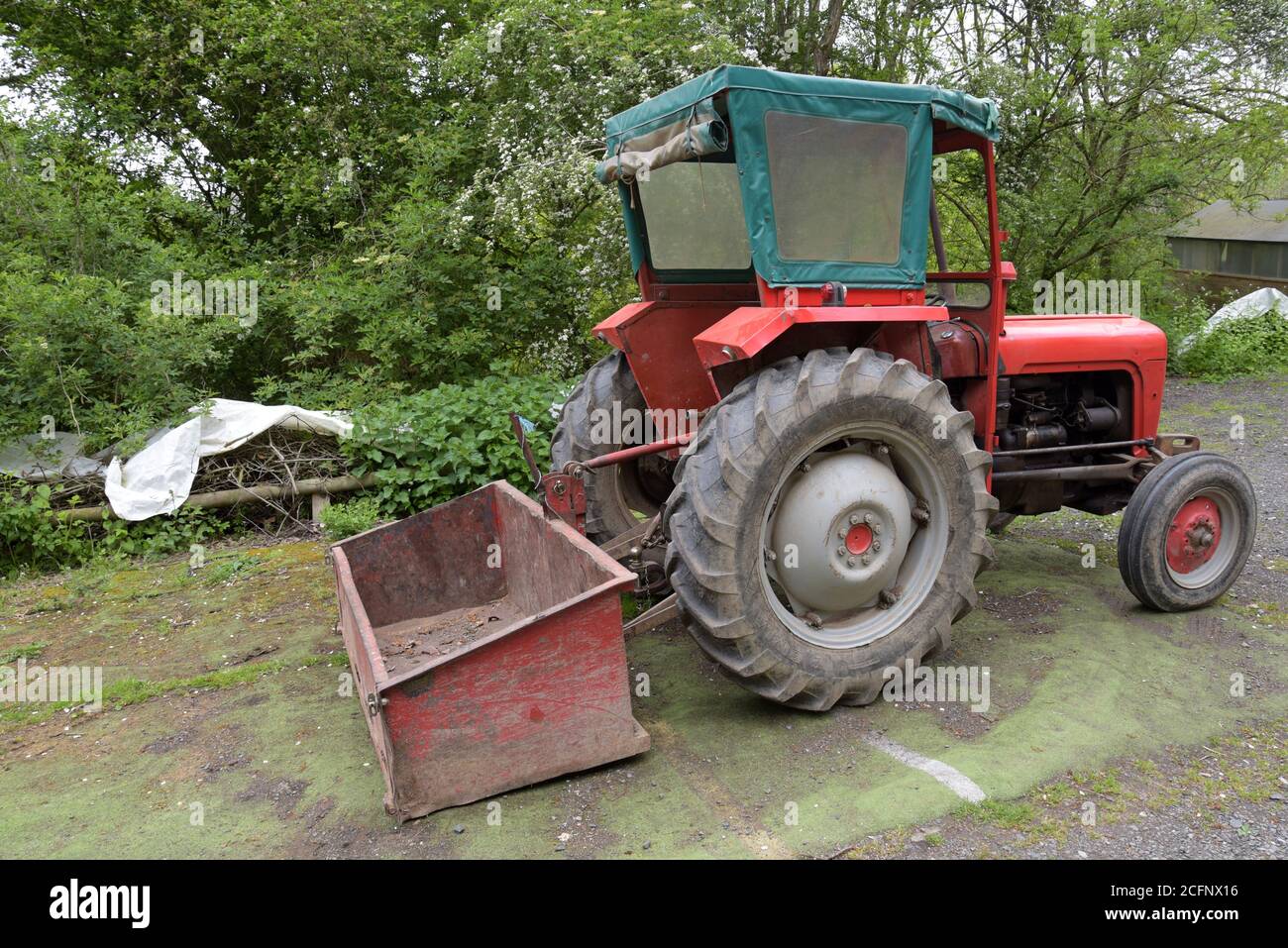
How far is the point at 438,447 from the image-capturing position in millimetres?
6254

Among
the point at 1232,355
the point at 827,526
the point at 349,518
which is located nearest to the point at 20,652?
the point at 349,518

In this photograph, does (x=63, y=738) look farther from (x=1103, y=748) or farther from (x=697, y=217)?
(x=1103, y=748)

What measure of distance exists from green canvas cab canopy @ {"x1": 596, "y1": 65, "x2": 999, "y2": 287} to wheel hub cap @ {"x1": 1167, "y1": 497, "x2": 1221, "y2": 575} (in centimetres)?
189

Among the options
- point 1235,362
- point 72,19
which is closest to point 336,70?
point 72,19

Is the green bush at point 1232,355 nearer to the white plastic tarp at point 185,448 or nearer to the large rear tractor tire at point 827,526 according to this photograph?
the large rear tractor tire at point 827,526

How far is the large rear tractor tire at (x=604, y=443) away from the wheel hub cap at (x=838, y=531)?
45.7 inches

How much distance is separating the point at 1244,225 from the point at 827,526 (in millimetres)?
19702

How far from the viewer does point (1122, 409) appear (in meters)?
4.88

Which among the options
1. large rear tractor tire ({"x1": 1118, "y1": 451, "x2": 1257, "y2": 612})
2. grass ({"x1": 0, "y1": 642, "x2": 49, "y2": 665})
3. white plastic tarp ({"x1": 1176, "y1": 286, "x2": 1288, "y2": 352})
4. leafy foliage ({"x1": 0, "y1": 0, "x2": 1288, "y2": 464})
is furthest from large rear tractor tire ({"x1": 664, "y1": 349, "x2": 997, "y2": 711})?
white plastic tarp ({"x1": 1176, "y1": 286, "x2": 1288, "y2": 352})

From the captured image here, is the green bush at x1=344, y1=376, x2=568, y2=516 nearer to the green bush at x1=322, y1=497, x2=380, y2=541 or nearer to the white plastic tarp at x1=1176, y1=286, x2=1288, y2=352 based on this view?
the green bush at x1=322, y1=497, x2=380, y2=541

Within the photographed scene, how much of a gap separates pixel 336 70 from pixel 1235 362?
11.3 m

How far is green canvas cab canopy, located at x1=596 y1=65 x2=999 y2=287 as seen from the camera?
10.9ft

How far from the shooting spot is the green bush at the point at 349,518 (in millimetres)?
5859

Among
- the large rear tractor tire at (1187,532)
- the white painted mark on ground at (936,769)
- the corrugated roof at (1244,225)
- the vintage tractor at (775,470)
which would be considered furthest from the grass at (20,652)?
the corrugated roof at (1244,225)
